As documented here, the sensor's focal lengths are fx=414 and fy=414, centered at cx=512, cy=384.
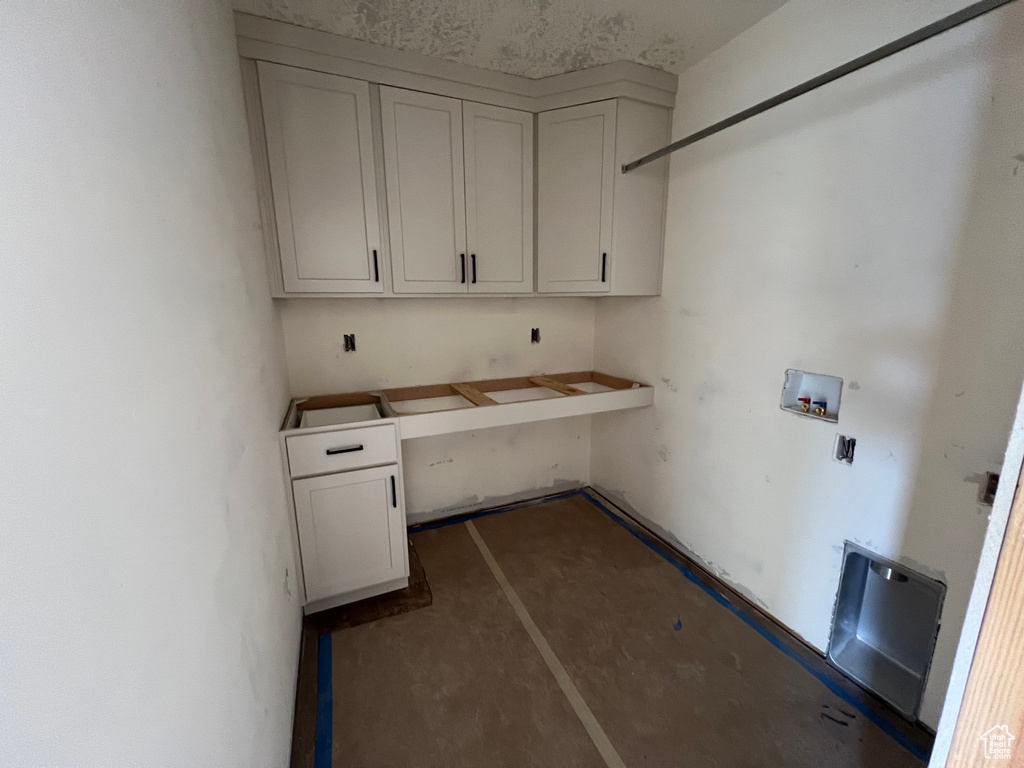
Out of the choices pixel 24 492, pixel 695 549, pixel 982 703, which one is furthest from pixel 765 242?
pixel 24 492

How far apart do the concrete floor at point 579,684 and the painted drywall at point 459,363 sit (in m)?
0.66

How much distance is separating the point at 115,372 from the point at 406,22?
1816mm

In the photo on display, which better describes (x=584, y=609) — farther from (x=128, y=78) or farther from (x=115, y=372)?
(x=128, y=78)

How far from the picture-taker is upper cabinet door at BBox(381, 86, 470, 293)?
191 centimetres

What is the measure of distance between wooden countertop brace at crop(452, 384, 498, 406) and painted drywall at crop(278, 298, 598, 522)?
0.39ft

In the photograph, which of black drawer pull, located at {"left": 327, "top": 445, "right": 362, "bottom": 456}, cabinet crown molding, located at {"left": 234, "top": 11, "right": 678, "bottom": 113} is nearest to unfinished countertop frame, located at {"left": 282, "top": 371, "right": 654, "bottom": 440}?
black drawer pull, located at {"left": 327, "top": 445, "right": 362, "bottom": 456}

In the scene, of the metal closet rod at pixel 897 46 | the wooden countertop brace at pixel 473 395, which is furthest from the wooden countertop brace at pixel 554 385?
the metal closet rod at pixel 897 46

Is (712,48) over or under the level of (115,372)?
over

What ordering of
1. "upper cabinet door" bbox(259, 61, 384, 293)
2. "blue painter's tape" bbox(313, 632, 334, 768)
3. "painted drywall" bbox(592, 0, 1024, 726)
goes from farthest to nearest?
"upper cabinet door" bbox(259, 61, 384, 293), "blue painter's tape" bbox(313, 632, 334, 768), "painted drywall" bbox(592, 0, 1024, 726)

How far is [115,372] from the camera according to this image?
545 millimetres

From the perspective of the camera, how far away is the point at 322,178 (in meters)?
1.81

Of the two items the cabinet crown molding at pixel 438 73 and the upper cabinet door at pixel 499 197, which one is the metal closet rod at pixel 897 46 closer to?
the cabinet crown molding at pixel 438 73

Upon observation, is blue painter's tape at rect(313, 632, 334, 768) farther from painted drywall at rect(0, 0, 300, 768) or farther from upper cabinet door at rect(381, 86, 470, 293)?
upper cabinet door at rect(381, 86, 470, 293)

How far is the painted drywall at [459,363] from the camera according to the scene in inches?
89.7
